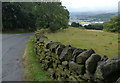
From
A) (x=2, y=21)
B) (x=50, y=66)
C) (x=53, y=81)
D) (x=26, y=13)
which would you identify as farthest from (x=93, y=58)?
(x=26, y=13)

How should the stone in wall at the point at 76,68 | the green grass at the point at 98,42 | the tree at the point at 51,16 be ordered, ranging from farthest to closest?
the tree at the point at 51,16
the green grass at the point at 98,42
the stone in wall at the point at 76,68

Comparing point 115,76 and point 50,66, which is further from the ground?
point 115,76

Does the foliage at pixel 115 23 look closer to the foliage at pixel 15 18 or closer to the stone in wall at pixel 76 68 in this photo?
the stone in wall at pixel 76 68

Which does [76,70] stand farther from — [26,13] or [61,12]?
[26,13]

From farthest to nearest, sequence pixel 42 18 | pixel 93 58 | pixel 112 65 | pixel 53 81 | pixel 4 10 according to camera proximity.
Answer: pixel 4 10 → pixel 42 18 → pixel 53 81 → pixel 93 58 → pixel 112 65

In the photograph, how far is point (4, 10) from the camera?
2717 centimetres

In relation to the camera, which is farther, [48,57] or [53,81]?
[48,57]

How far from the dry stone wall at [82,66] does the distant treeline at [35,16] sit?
43.5 feet

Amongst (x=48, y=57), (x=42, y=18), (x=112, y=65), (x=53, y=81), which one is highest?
(x=42, y=18)

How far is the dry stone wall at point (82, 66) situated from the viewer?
3023 millimetres

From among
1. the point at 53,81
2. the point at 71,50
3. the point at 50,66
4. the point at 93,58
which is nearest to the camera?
the point at 93,58

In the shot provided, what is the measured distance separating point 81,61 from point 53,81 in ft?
6.31

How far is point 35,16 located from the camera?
23.8m

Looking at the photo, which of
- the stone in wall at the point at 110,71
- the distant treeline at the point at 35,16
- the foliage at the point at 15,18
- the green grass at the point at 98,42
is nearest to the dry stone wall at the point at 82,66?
the stone in wall at the point at 110,71
